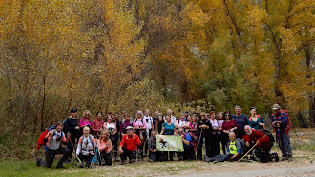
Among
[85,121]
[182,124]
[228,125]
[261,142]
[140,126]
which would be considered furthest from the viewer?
[140,126]

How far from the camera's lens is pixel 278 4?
25.7 meters

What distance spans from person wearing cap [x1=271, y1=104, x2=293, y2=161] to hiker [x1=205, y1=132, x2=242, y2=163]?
54.6 inches

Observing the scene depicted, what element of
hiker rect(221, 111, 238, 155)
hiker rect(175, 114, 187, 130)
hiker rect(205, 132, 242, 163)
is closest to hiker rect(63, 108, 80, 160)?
hiker rect(175, 114, 187, 130)

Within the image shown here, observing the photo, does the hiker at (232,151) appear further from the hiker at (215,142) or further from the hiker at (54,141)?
the hiker at (54,141)

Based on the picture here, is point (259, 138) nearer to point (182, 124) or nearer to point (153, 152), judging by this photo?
point (182, 124)

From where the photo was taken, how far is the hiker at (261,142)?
10817 millimetres

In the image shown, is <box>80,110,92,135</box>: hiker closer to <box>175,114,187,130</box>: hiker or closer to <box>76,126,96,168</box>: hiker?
<box>76,126,96,168</box>: hiker

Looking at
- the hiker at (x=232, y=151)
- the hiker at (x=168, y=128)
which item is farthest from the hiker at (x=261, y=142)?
the hiker at (x=168, y=128)

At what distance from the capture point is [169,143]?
12.0m

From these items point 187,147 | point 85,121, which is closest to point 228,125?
point 187,147

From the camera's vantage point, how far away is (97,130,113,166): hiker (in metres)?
11.0

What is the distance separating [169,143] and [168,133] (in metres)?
0.48

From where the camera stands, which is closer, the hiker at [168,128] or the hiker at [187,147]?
the hiker at [187,147]

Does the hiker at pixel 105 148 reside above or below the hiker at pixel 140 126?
below
